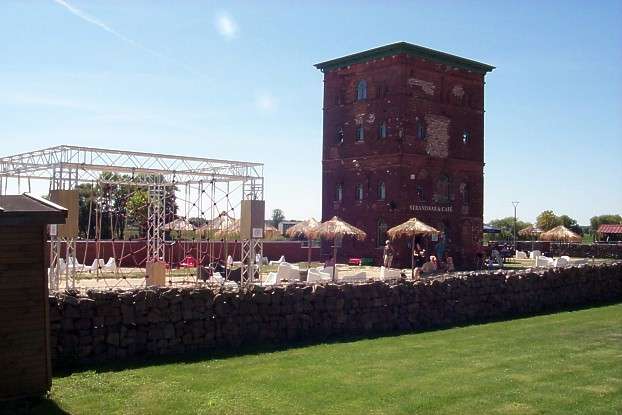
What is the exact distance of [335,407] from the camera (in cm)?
860

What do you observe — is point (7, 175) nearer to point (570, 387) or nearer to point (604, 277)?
point (570, 387)

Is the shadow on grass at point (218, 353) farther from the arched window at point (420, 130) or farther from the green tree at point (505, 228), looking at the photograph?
the green tree at point (505, 228)

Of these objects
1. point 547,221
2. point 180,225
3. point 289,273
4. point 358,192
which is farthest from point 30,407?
point 547,221

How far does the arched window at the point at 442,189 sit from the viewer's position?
38.2 m

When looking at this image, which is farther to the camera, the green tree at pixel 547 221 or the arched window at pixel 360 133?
the green tree at pixel 547 221

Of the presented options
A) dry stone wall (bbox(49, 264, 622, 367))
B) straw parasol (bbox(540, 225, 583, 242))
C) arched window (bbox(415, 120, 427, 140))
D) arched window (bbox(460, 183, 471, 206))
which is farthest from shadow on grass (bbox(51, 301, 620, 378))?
straw parasol (bbox(540, 225, 583, 242))

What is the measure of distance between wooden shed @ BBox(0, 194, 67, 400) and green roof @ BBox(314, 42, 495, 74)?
29.4 m

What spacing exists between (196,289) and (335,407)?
4.43 m

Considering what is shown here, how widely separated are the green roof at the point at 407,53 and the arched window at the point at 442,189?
256 inches

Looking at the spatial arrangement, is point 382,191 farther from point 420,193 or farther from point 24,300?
point 24,300

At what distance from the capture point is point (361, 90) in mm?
38406

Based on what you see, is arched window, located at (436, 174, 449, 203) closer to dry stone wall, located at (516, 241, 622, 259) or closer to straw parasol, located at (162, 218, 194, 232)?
straw parasol, located at (162, 218, 194, 232)

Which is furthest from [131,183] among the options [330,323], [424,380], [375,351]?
[424,380]

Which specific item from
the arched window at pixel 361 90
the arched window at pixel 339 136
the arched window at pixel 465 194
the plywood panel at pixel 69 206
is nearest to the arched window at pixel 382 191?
the arched window at pixel 339 136
